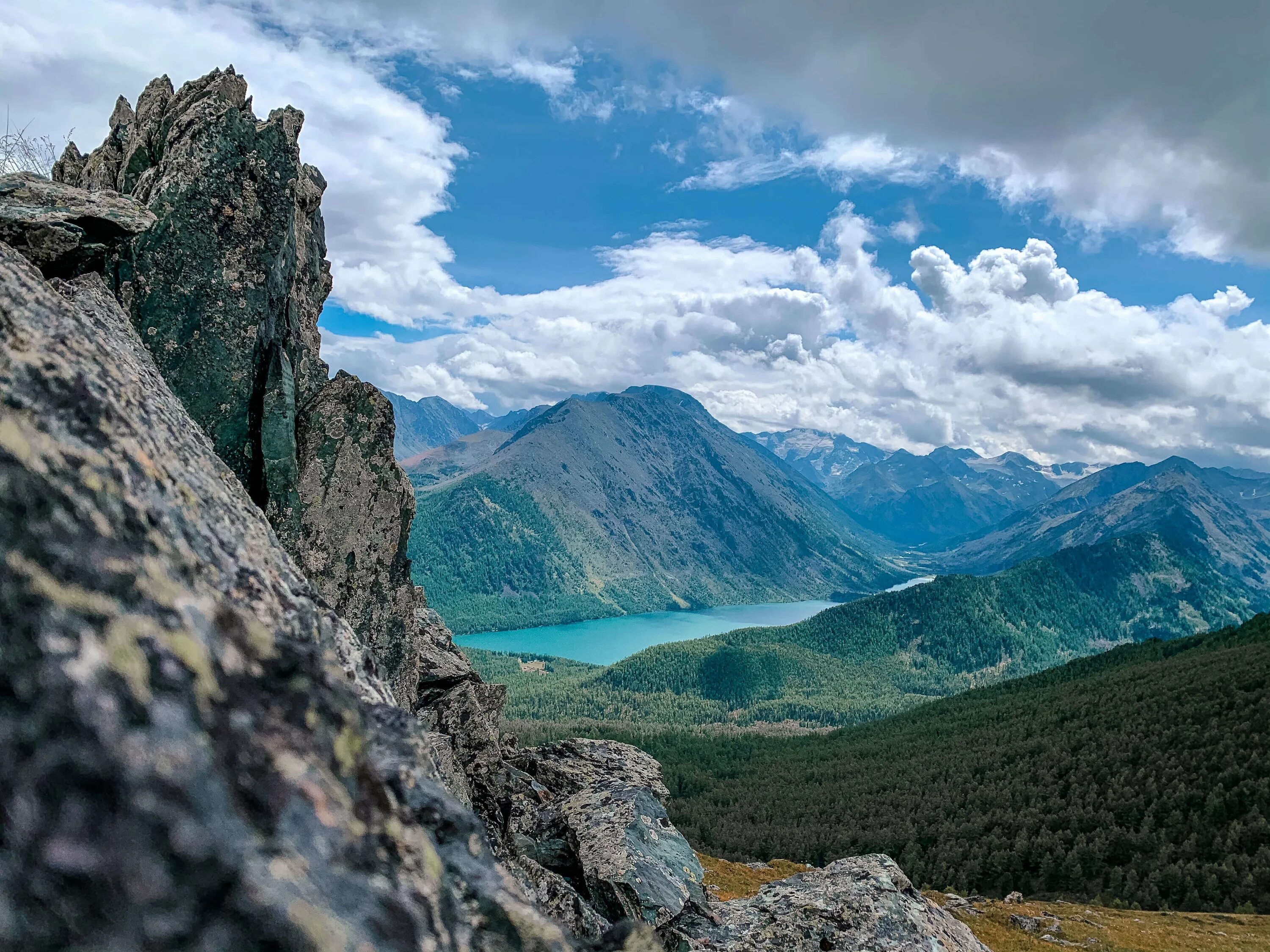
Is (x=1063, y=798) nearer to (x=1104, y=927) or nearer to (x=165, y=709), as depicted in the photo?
(x=1104, y=927)

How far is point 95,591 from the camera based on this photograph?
13.6ft

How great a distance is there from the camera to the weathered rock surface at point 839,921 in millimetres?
16125

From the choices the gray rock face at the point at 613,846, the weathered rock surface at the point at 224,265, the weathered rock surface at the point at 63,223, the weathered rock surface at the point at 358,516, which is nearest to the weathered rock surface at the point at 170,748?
the weathered rock surface at the point at 63,223

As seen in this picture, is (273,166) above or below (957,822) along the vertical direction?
above

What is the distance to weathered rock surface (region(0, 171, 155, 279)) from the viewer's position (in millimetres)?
10180

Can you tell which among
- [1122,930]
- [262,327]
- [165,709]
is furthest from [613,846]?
[1122,930]

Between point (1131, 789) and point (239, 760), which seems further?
point (1131, 789)

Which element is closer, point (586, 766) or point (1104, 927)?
point (586, 766)

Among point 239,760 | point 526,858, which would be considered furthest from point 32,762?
point 526,858

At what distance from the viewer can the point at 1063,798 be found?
139 m

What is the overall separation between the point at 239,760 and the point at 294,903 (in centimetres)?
84

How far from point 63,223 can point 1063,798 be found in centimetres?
17514

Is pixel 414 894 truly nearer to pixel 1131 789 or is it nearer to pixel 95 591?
pixel 95 591

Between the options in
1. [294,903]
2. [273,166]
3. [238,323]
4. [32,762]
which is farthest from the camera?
[273,166]
